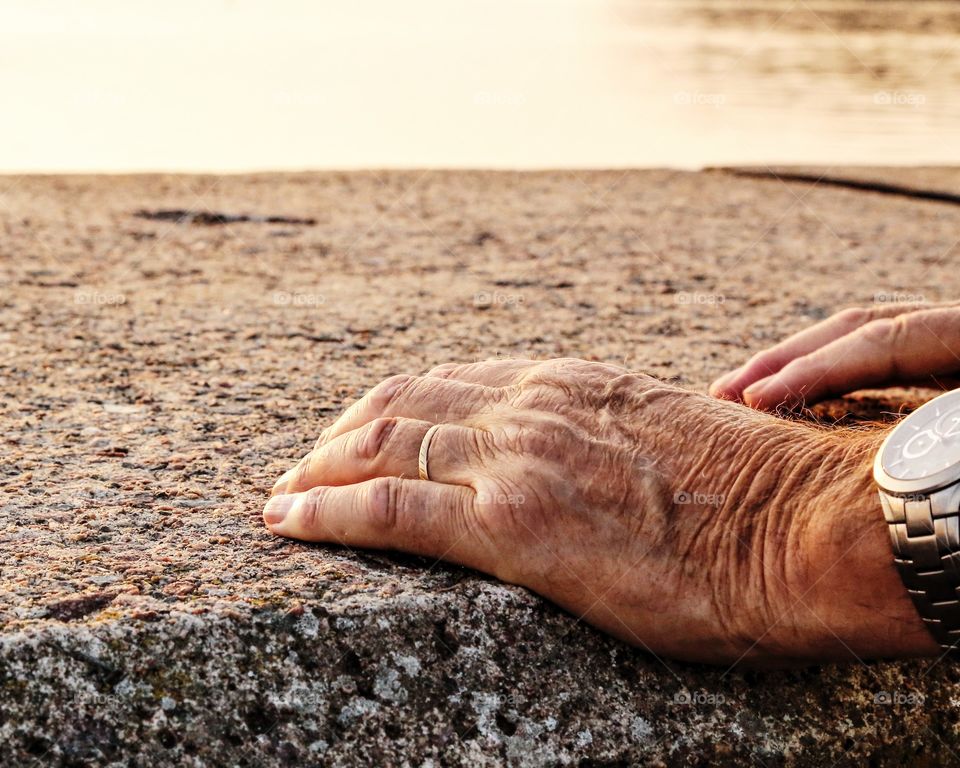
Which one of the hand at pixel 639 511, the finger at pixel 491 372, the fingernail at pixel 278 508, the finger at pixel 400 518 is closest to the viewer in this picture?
the hand at pixel 639 511

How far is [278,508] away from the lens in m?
1.52

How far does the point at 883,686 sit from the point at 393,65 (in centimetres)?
969

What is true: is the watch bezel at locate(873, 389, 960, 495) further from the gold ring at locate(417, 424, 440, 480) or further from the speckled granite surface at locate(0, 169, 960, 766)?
the gold ring at locate(417, 424, 440, 480)

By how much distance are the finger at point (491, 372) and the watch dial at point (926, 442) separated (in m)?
0.56

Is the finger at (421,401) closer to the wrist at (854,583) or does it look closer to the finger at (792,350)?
the wrist at (854,583)

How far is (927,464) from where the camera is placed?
3.99ft

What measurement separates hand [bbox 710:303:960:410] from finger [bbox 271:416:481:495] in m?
0.72

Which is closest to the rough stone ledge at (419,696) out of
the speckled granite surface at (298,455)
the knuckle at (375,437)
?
the speckled granite surface at (298,455)

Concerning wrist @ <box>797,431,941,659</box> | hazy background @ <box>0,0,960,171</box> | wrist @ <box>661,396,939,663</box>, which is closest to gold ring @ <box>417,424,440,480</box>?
wrist @ <box>661,396,939,663</box>

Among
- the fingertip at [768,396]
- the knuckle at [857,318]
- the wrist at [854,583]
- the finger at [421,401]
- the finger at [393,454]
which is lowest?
the wrist at [854,583]

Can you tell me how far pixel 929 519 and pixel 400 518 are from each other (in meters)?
0.65

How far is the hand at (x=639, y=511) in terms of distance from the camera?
1296 millimetres

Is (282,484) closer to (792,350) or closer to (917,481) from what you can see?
(917,481)

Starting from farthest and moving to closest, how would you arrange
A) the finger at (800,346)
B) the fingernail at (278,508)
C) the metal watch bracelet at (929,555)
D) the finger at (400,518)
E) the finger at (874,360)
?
the finger at (800,346), the finger at (874,360), the fingernail at (278,508), the finger at (400,518), the metal watch bracelet at (929,555)
